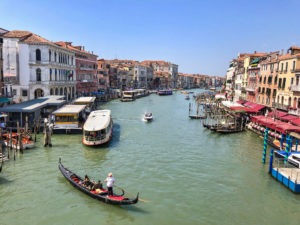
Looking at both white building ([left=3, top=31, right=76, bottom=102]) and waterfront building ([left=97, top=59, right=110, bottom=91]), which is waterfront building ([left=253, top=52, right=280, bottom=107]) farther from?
waterfront building ([left=97, top=59, right=110, bottom=91])

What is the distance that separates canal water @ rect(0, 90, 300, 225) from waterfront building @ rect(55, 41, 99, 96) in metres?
30.7

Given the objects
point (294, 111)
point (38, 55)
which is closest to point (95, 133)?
point (294, 111)

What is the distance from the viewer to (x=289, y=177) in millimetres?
14008

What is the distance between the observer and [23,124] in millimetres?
25469

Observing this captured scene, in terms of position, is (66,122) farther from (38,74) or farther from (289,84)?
(289,84)

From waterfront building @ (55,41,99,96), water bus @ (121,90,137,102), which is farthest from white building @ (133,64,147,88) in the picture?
waterfront building @ (55,41,99,96)

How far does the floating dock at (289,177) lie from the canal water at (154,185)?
328 mm

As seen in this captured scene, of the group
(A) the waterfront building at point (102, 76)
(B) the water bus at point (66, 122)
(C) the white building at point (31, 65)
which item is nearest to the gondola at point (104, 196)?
(B) the water bus at point (66, 122)

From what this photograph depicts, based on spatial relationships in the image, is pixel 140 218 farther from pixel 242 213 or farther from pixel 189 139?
pixel 189 139

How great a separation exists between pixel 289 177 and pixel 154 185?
7.41 metres

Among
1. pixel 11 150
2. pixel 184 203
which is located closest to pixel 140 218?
pixel 184 203

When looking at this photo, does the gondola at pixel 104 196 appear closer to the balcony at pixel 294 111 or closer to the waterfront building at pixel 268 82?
the balcony at pixel 294 111

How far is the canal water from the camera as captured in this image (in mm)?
11547

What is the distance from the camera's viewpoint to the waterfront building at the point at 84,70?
52.1 meters
